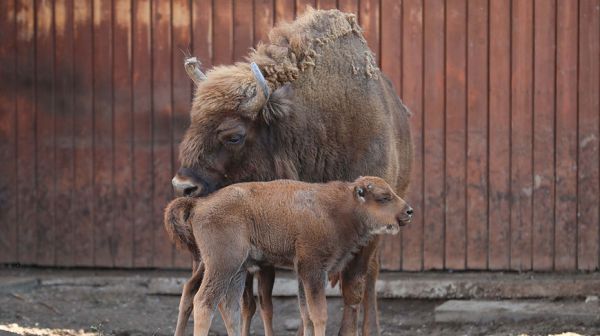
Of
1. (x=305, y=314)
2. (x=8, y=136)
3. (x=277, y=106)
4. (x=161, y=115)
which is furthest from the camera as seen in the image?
(x=8, y=136)

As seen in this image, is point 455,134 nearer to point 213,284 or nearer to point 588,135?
point 588,135

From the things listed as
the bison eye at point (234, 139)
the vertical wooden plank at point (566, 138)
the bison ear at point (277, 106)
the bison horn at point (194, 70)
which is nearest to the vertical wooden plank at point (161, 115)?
the bison horn at point (194, 70)

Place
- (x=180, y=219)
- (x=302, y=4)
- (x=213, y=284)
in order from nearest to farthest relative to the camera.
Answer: (x=213, y=284)
(x=180, y=219)
(x=302, y=4)

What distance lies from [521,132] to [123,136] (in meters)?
3.71

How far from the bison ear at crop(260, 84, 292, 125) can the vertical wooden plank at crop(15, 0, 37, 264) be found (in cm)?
447

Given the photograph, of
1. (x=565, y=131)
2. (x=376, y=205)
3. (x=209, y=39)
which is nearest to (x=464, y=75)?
(x=565, y=131)

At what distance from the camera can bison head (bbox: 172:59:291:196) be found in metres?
7.14

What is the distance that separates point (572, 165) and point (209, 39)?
3.52 meters

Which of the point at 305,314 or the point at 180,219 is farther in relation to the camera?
the point at 305,314

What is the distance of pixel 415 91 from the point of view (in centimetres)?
1077

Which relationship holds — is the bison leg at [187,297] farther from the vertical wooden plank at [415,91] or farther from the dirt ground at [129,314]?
the vertical wooden plank at [415,91]

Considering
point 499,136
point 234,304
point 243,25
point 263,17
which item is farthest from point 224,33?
Answer: point 234,304

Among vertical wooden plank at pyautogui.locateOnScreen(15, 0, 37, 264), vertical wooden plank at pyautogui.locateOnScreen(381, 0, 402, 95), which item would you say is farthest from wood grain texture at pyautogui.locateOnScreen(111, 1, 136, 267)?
vertical wooden plank at pyautogui.locateOnScreen(381, 0, 402, 95)

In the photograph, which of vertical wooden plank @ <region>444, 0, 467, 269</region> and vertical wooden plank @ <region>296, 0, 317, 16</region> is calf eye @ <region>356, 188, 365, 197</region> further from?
vertical wooden plank @ <region>296, 0, 317, 16</region>
